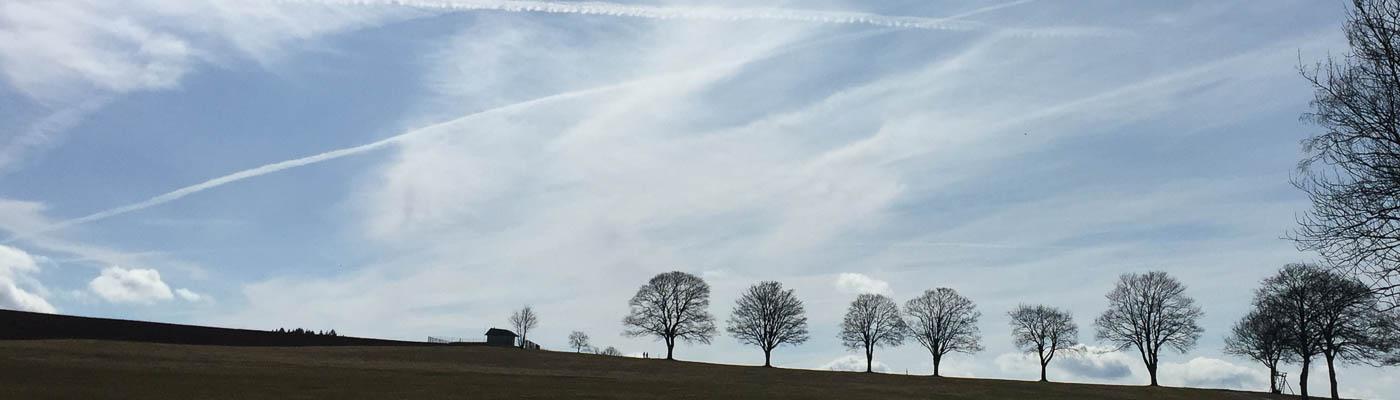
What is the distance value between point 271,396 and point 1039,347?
78.2m

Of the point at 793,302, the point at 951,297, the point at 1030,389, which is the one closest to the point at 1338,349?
the point at 1030,389

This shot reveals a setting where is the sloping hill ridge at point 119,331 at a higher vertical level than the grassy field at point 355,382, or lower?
higher

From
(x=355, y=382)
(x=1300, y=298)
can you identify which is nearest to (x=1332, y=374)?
(x=1300, y=298)

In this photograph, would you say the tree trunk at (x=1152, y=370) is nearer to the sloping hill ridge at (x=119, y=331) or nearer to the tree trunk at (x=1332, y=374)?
the tree trunk at (x=1332, y=374)

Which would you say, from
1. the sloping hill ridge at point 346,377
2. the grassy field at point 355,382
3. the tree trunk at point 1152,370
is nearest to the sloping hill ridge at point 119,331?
the sloping hill ridge at point 346,377

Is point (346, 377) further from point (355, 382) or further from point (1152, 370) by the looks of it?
point (1152, 370)

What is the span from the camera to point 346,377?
36438 millimetres

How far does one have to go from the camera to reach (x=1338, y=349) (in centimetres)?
5966

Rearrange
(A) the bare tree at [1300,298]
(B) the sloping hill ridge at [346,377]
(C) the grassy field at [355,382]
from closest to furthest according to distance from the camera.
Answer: (C) the grassy field at [355,382]
(B) the sloping hill ridge at [346,377]
(A) the bare tree at [1300,298]

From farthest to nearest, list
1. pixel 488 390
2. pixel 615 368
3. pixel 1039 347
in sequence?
pixel 1039 347 → pixel 615 368 → pixel 488 390

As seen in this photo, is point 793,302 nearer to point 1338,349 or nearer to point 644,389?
point 1338,349

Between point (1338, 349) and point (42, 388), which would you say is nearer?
point (42, 388)

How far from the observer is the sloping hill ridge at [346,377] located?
27.9 metres

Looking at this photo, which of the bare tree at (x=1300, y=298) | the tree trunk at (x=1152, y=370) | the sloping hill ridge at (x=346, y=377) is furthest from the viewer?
the tree trunk at (x=1152, y=370)
